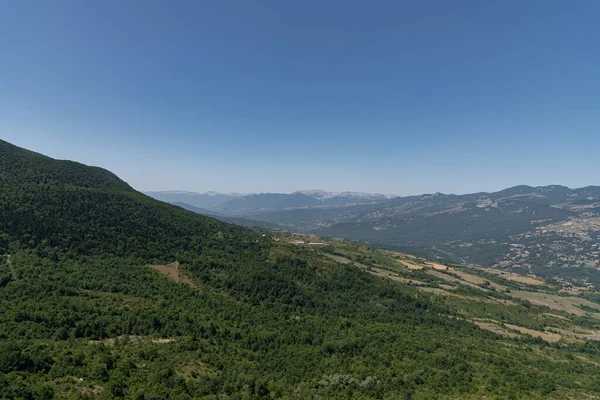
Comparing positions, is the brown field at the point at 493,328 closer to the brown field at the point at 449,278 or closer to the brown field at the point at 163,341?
the brown field at the point at 449,278

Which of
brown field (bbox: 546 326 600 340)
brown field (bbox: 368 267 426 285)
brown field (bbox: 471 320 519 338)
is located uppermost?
brown field (bbox: 368 267 426 285)

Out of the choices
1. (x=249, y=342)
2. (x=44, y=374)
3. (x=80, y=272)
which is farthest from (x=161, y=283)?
(x=44, y=374)

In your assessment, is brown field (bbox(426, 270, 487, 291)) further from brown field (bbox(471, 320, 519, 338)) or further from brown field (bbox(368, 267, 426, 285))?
brown field (bbox(471, 320, 519, 338))

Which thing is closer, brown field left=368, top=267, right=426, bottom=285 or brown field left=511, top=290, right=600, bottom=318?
brown field left=511, top=290, right=600, bottom=318

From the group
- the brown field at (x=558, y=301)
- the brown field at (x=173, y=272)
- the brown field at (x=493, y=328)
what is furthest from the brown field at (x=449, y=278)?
the brown field at (x=173, y=272)

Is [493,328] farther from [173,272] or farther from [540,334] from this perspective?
[173,272]

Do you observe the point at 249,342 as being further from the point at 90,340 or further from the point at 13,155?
the point at 13,155

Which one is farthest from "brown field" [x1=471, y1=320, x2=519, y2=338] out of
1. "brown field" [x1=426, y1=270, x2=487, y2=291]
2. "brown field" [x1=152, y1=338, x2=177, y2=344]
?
"brown field" [x1=152, y1=338, x2=177, y2=344]
